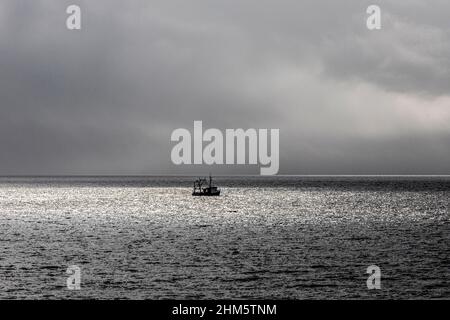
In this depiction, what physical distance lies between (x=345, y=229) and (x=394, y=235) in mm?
10600

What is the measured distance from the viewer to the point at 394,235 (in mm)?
85312

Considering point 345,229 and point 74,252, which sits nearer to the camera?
point 74,252

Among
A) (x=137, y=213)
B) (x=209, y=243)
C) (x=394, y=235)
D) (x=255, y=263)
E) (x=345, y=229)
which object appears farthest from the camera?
(x=137, y=213)

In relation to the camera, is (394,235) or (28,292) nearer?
(28,292)

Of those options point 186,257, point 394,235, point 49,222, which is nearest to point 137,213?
point 49,222

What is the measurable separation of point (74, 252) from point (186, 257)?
12.9 metres

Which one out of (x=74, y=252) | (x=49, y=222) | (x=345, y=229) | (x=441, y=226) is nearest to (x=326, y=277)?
(x=74, y=252)

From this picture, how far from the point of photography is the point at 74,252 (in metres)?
65.4

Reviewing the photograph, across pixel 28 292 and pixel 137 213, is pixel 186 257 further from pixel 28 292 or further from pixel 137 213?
pixel 137 213
